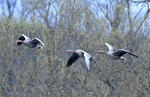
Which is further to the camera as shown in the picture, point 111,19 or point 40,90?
point 111,19

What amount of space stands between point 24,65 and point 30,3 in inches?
157

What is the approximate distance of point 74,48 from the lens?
16.7m

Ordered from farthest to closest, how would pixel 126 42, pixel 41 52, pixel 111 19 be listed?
pixel 111 19, pixel 126 42, pixel 41 52

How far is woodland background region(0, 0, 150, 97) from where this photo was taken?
1512cm

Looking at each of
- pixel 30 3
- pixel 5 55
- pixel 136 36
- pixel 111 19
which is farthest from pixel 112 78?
pixel 30 3

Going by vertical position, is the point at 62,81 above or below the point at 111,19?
below

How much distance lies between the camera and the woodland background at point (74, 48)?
15125 millimetres

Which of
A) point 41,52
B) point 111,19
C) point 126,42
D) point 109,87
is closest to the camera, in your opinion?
point 109,87

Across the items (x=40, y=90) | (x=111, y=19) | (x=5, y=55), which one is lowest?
(x=40, y=90)

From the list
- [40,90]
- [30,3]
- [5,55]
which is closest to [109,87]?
[40,90]

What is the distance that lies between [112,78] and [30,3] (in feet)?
19.5

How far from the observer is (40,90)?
599 inches

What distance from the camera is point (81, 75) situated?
15219 millimetres

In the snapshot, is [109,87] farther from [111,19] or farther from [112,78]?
[111,19]
